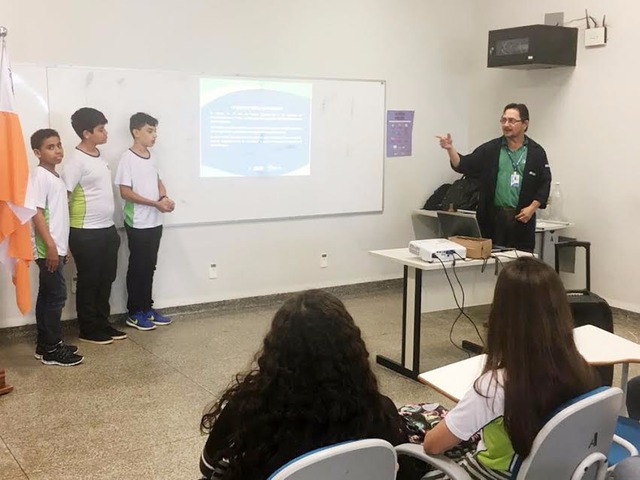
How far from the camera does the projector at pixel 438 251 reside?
12.5 feet

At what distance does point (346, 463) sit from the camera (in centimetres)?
137

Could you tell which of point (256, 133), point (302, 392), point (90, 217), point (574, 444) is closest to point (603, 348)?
point (574, 444)

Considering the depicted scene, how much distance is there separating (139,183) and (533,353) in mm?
3608

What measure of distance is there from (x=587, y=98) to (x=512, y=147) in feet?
4.16

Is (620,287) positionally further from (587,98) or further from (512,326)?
(512,326)

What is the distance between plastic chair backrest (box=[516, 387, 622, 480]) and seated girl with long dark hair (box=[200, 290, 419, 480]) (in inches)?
15.0

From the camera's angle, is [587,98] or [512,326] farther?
[587,98]

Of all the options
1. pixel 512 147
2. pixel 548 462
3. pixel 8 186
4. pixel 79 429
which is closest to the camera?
pixel 548 462

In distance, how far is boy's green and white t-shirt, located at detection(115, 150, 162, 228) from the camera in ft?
15.3

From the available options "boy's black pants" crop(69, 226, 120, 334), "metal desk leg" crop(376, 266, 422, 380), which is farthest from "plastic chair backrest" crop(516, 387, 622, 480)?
"boy's black pants" crop(69, 226, 120, 334)

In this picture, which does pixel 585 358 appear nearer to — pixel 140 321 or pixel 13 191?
pixel 13 191

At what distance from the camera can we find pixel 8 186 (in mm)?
3650

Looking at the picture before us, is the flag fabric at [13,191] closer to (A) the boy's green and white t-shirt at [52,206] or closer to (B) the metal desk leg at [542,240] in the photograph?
(A) the boy's green and white t-shirt at [52,206]

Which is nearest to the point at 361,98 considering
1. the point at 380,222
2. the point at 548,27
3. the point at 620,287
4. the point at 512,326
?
the point at 380,222
